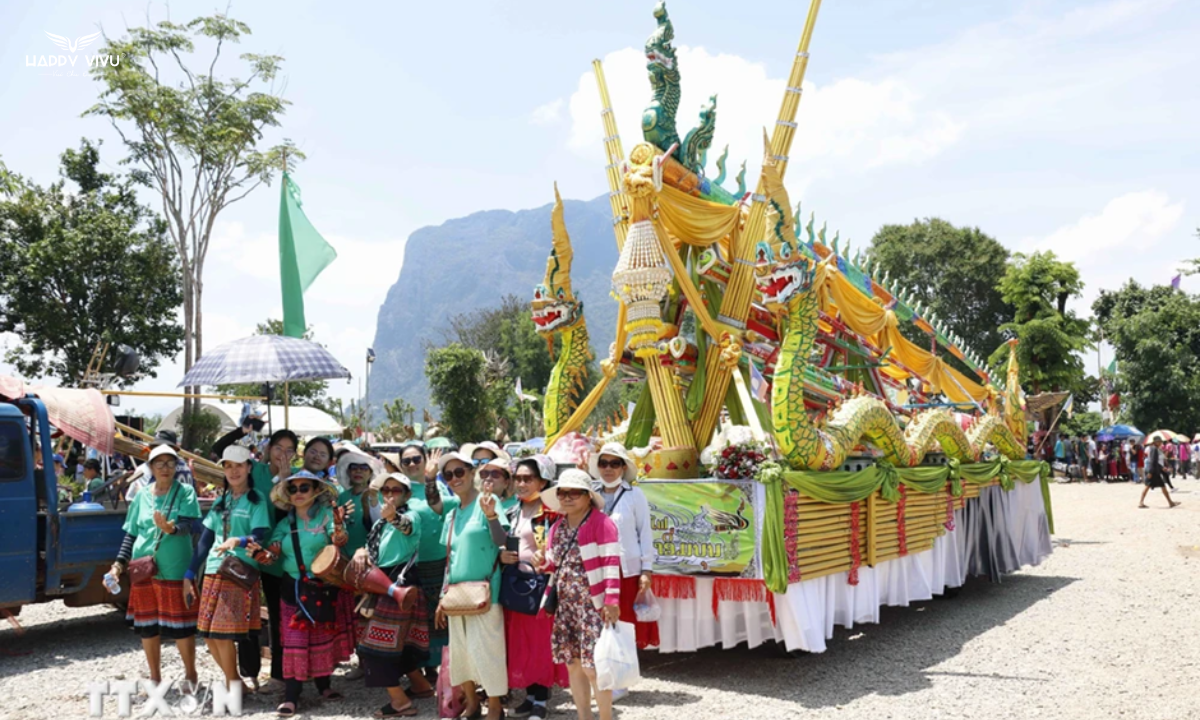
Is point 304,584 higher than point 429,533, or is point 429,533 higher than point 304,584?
point 429,533

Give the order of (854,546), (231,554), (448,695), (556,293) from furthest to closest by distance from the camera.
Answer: (556,293), (854,546), (231,554), (448,695)

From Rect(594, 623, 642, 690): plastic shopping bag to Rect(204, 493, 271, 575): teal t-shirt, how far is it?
2.15m

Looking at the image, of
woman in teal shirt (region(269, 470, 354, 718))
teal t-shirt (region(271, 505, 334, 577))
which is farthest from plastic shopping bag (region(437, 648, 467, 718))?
teal t-shirt (region(271, 505, 334, 577))

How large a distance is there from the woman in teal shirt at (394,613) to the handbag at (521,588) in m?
0.56

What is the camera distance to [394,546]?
212 inches

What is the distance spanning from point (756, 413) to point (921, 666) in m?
2.22

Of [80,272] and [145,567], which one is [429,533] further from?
[80,272]

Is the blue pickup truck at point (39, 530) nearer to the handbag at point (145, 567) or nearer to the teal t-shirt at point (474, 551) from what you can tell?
the handbag at point (145, 567)

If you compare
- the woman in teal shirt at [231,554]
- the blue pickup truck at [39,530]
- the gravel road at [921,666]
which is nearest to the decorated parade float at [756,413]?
the gravel road at [921,666]

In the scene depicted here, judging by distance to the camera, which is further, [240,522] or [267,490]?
[267,490]

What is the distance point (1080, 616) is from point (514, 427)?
31667mm

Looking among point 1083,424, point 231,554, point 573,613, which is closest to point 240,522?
point 231,554

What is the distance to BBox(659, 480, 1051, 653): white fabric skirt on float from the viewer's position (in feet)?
21.2

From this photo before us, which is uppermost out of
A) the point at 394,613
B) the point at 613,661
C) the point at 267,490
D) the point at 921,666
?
the point at 267,490
